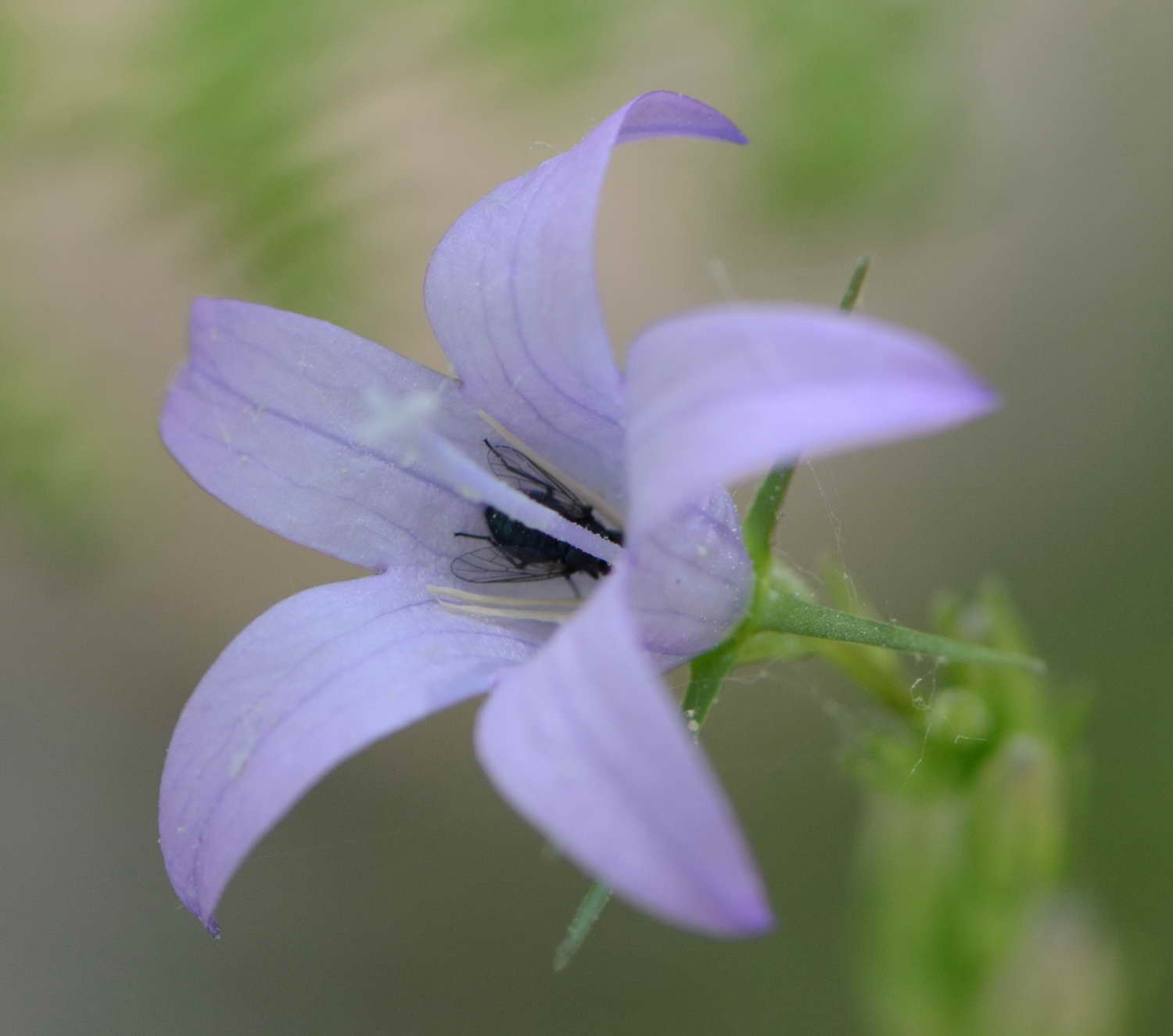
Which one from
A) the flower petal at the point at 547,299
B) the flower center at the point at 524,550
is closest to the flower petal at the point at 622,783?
the flower petal at the point at 547,299

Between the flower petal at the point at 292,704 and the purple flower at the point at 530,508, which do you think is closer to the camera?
the purple flower at the point at 530,508

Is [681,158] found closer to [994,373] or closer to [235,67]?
[994,373]

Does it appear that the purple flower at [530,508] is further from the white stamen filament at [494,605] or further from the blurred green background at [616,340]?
the blurred green background at [616,340]

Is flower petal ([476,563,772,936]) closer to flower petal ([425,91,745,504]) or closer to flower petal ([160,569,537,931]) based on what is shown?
flower petal ([160,569,537,931])

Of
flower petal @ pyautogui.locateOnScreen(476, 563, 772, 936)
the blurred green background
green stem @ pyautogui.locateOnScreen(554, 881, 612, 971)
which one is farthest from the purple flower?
the blurred green background

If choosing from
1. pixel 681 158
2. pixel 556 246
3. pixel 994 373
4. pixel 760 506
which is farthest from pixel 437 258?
pixel 994 373

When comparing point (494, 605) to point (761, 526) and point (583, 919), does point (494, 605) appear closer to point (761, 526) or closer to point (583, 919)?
point (761, 526)
